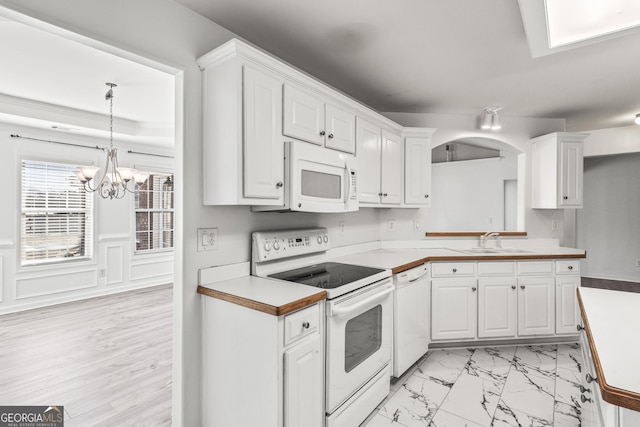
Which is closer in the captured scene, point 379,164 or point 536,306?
point 379,164

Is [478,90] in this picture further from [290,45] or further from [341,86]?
[290,45]

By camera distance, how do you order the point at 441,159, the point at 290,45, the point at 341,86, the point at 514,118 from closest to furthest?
the point at 290,45
the point at 341,86
the point at 514,118
the point at 441,159

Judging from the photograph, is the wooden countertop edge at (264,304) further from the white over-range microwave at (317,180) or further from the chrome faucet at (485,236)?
the chrome faucet at (485,236)

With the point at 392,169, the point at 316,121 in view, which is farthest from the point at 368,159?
the point at 316,121

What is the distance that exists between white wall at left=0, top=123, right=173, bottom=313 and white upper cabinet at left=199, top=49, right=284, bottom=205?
3.94 metres

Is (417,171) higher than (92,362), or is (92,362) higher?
(417,171)

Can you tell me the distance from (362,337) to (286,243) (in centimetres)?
78

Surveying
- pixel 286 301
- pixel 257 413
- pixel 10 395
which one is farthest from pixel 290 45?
pixel 10 395

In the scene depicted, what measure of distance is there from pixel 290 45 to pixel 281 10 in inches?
14.8

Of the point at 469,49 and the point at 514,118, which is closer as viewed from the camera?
the point at 469,49

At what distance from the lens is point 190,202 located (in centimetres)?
174

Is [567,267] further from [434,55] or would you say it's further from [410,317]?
[434,55]

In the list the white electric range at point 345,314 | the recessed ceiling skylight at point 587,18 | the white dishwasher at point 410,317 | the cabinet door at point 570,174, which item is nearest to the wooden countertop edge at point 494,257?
the white dishwasher at point 410,317

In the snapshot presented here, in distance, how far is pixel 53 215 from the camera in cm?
445
